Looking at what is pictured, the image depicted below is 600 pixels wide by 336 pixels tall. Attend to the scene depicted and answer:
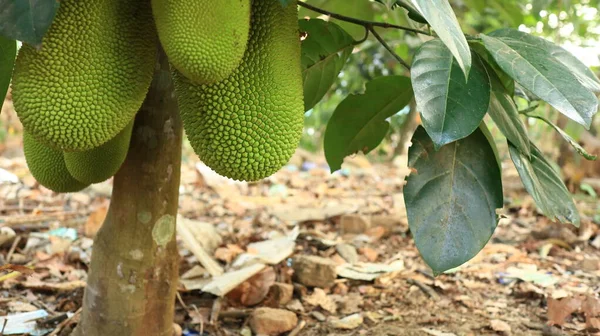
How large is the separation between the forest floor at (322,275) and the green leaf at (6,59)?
280 mm

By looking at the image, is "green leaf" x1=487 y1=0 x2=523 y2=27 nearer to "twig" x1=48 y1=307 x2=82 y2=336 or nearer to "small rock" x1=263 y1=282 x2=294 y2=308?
"small rock" x1=263 y1=282 x2=294 y2=308

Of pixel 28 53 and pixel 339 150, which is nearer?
Result: pixel 28 53

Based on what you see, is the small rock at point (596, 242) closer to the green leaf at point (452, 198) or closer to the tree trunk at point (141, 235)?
the green leaf at point (452, 198)

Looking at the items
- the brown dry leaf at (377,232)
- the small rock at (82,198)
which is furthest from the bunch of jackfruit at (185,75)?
the small rock at (82,198)

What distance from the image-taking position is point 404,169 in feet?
13.3

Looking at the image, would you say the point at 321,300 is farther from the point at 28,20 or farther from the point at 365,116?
the point at 28,20

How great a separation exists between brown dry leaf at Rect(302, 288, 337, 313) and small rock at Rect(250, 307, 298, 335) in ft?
0.50

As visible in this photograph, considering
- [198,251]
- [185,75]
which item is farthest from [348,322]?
[185,75]

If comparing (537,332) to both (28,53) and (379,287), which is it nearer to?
(379,287)

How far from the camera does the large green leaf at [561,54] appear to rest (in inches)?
31.8

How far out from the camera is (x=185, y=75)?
70cm

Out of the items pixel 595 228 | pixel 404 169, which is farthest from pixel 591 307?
pixel 404 169

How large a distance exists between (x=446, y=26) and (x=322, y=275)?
1.09 m

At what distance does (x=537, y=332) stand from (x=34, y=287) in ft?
3.86
